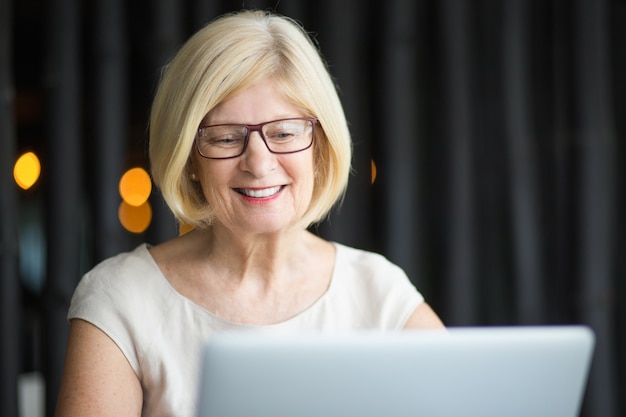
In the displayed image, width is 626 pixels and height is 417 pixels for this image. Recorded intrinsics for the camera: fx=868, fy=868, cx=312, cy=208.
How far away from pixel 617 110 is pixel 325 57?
108cm

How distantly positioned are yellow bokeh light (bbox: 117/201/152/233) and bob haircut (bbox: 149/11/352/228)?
102cm

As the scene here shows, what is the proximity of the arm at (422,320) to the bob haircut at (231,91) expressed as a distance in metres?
0.30

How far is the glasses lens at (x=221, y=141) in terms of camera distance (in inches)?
67.6

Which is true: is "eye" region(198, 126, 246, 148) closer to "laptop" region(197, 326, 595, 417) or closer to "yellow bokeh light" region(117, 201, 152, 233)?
"laptop" region(197, 326, 595, 417)

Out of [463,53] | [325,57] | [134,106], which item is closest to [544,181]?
[463,53]

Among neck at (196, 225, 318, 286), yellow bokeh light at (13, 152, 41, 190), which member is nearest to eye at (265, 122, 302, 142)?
neck at (196, 225, 318, 286)

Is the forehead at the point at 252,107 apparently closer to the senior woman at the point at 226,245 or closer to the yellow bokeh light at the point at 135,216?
the senior woman at the point at 226,245

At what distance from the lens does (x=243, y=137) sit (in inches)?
67.8

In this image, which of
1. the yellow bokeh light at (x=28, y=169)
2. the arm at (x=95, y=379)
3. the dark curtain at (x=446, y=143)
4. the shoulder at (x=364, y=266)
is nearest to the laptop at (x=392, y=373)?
the arm at (x=95, y=379)

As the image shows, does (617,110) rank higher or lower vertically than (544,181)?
higher

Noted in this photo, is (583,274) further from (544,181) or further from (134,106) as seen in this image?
(134,106)

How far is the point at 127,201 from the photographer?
2.98m

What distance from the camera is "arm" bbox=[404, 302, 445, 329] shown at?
73.8 inches

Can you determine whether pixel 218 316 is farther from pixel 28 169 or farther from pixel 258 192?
pixel 28 169
